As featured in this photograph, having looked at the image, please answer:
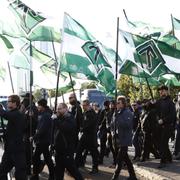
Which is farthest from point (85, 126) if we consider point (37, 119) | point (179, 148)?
point (179, 148)

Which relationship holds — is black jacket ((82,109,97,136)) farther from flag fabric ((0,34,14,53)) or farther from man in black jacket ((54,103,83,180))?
flag fabric ((0,34,14,53))

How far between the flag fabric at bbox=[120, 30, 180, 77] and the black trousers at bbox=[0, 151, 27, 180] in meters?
5.27

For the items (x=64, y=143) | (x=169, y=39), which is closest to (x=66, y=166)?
(x=64, y=143)

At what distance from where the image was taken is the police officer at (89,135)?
11953 mm

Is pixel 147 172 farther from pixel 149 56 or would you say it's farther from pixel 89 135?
pixel 149 56

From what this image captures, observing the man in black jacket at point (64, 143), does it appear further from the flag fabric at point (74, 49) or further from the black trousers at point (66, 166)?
the flag fabric at point (74, 49)

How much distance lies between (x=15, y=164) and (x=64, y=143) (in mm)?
1006

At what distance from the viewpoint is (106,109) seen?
13984mm

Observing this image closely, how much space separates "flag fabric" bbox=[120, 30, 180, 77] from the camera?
13586 millimetres

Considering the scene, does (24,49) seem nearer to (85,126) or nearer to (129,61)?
(129,61)

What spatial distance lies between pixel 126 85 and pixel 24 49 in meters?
40.8

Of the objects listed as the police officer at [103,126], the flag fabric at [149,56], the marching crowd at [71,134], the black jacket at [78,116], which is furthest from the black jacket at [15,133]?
the flag fabric at [149,56]

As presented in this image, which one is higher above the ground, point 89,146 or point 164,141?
point 164,141

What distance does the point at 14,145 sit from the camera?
904 centimetres
